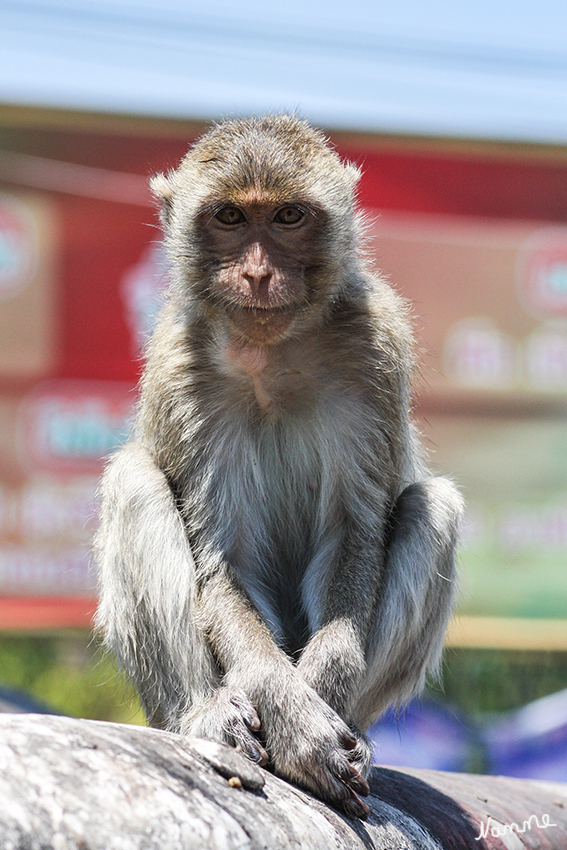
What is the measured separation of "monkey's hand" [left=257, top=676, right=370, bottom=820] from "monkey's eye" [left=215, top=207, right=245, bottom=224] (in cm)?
184

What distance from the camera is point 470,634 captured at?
948 centimetres

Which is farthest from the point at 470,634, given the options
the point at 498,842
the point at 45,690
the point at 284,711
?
the point at 284,711

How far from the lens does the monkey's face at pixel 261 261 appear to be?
392 cm

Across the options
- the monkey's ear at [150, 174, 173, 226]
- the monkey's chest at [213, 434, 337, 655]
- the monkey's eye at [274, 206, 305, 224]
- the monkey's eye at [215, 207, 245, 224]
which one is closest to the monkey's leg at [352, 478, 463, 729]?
the monkey's chest at [213, 434, 337, 655]

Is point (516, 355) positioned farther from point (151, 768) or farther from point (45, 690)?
point (151, 768)

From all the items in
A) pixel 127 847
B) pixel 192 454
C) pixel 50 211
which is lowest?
pixel 127 847

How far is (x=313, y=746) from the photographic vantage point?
353cm

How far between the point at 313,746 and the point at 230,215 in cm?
211

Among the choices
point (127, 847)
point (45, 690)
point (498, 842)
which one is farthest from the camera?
point (45, 690)

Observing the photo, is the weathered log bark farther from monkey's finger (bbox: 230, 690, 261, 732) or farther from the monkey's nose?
the monkey's nose

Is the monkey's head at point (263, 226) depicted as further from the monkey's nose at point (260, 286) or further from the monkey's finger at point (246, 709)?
the monkey's finger at point (246, 709)

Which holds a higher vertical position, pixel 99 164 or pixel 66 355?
pixel 99 164

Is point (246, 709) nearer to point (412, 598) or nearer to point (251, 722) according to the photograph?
point (251, 722)

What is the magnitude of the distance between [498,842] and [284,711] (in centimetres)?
127
